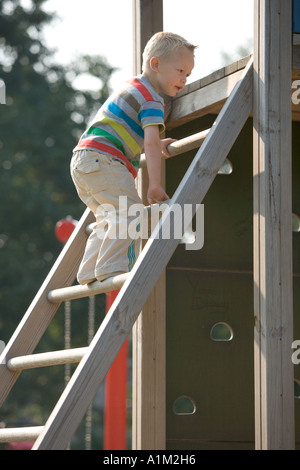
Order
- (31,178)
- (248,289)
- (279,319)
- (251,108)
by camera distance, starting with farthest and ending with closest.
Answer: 1. (31,178)
2. (248,289)
3. (251,108)
4. (279,319)

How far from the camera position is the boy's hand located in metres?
Result: 3.45

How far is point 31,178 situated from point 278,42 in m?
18.0

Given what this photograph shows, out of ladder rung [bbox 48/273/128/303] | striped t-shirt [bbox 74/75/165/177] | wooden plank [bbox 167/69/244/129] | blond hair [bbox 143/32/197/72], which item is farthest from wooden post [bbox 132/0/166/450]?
blond hair [bbox 143/32/197/72]

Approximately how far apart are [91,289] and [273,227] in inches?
28.1

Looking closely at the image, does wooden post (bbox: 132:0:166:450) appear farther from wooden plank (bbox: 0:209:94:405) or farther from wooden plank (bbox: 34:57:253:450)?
wooden plank (bbox: 34:57:253:450)

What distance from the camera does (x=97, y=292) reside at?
3.48 metres

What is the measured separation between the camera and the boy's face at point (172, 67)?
355 centimetres

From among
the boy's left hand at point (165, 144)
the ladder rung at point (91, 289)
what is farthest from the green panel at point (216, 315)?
the ladder rung at point (91, 289)

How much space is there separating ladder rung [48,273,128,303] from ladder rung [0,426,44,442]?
544 mm

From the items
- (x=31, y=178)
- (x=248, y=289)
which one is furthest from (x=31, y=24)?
(x=248, y=289)

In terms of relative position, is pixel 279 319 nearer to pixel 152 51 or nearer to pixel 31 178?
pixel 152 51

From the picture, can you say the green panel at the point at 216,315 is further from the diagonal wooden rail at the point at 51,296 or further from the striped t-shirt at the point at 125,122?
the striped t-shirt at the point at 125,122

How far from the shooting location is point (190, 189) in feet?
10.7

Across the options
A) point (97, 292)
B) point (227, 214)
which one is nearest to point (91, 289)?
point (97, 292)
